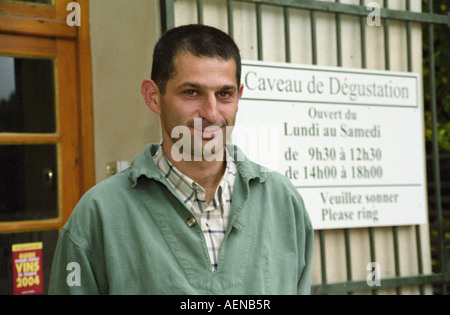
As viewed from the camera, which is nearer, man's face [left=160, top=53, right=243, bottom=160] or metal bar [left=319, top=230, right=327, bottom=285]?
man's face [left=160, top=53, right=243, bottom=160]

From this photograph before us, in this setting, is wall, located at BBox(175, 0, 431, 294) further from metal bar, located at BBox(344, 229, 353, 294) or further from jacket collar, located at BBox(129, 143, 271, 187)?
jacket collar, located at BBox(129, 143, 271, 187)

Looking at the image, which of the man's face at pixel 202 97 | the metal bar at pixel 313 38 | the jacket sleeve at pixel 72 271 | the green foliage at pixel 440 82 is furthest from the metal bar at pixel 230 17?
the green foliage at pixel 440 82

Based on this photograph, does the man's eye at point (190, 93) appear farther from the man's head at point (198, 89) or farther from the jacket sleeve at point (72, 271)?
the jacket sleeve at point (72, 271)

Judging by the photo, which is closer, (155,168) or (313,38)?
(155,168)

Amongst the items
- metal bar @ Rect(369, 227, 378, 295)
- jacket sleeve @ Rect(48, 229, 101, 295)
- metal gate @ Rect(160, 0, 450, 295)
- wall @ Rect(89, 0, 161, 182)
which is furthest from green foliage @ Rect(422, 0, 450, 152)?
jacket sleeve @ Rect(48, 229, 101, 295)

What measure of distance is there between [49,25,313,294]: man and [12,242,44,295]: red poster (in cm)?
137

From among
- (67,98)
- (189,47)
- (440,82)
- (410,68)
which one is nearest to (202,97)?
(189,47)

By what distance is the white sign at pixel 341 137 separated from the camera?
2770 mm

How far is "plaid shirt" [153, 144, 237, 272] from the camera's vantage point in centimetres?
157

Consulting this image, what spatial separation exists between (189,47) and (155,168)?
0.36 meters

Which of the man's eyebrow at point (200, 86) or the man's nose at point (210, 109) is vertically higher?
the man's eyebrow at point (200, 86)

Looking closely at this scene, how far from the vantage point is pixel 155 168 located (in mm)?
1592

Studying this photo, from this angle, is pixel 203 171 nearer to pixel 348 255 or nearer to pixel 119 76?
pixel 119 76

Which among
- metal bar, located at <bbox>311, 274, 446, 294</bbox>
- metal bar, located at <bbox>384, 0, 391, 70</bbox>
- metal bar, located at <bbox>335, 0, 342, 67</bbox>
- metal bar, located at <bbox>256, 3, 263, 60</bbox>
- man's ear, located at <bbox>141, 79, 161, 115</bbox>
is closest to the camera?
man's ear, located at <bbox>141, 79, 161, 115</bbox>
